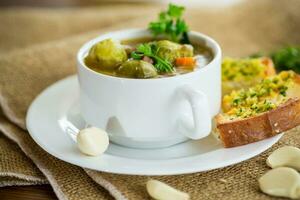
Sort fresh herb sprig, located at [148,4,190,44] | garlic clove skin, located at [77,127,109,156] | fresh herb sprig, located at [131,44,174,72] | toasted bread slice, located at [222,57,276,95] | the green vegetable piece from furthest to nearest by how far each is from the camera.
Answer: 1. the green vegetable piece
2. toasted bread slice, located at [222,57,276,95]
3. fresh herb sprig, located at [148,4,190,44]
4. fresh herb sprig, located at [131,44,174,72]
5. garlic clove skin, located at [77,127,109,156]

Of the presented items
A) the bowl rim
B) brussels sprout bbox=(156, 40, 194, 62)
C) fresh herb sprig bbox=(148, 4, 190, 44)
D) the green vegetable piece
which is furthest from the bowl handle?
the green vegetable piece

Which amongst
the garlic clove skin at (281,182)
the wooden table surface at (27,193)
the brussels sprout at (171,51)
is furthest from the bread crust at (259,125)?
the wooden table surface at (27,193)

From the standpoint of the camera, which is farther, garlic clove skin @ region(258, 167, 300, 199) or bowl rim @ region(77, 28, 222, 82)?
bowl rim @ region(77, 28, 222, 82)

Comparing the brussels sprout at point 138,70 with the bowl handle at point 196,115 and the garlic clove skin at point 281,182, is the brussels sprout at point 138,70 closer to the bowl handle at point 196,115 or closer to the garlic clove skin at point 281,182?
the bowl handle at point 196,115

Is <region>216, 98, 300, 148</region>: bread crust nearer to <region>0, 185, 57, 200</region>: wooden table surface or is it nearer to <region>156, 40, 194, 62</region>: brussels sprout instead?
<region>156, 40, 194, 62</region>: brussels sprout

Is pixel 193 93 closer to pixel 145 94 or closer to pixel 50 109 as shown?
pixel 145 94

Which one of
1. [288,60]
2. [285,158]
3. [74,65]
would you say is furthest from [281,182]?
[74,65]

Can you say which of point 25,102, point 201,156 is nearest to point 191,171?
point 201,156
